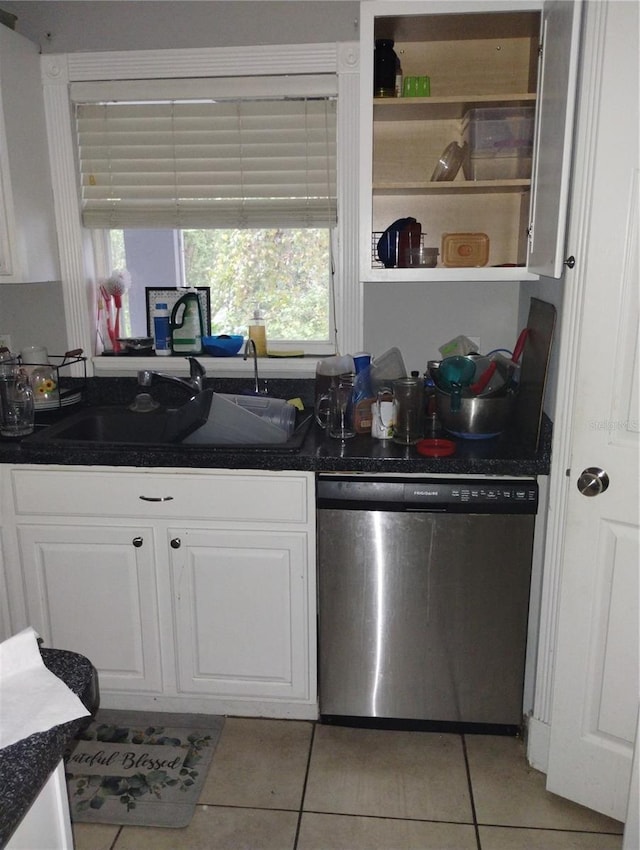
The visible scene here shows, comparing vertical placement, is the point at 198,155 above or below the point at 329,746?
above

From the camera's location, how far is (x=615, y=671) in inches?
72.6

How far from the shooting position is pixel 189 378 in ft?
8.61

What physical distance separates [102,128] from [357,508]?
1.69m

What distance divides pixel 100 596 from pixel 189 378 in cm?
84

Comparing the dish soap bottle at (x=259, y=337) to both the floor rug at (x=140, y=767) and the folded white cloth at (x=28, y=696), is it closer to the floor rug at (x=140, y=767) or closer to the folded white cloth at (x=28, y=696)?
the floor rug at (x=140, y=767)

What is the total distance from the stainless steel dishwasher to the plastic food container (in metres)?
0.78

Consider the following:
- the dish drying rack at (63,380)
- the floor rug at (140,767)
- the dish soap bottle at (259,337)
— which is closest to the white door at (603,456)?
the floor rug at (140,767)

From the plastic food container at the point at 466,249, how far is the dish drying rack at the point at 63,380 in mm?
1382

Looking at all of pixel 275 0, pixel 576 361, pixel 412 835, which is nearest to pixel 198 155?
pixel 275 0

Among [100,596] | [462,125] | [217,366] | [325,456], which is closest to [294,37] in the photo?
[462,125]

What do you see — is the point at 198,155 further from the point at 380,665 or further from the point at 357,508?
the point at 380,665

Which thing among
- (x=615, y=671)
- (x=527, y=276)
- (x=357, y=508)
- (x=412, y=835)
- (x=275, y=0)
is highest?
(x=275, y=0)

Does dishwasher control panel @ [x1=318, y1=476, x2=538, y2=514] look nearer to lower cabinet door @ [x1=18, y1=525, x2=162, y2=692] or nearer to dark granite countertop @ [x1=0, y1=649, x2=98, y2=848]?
lower cabinet door @ [x1=18, y1=525, x2=162, y2=692]

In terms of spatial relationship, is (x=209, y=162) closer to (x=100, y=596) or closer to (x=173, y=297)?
(x=173, y=297)
